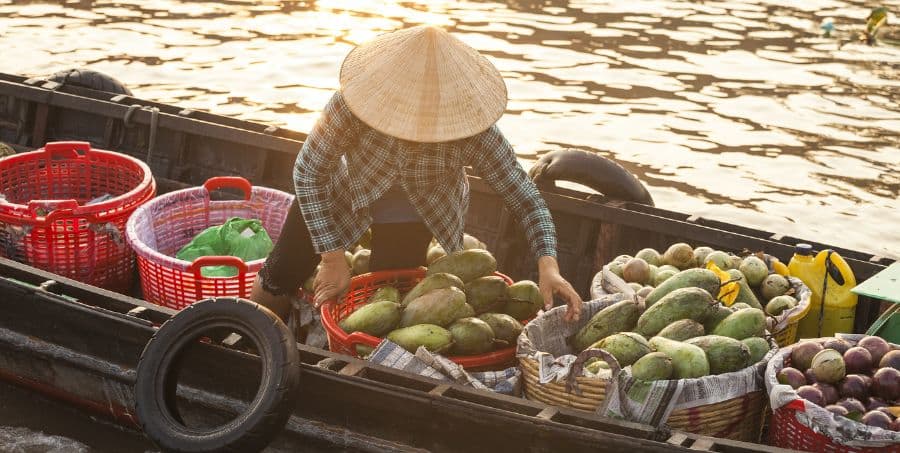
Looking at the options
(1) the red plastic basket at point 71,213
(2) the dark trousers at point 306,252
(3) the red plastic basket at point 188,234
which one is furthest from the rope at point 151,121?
(2) the dark trousers at point 306,252

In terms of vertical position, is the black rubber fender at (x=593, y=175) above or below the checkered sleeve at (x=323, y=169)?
below

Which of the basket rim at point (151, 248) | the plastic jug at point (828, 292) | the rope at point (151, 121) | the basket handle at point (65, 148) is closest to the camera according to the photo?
the plastic jug at point (828, 292)

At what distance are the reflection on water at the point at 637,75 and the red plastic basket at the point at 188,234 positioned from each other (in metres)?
5.10

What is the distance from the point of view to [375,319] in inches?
179

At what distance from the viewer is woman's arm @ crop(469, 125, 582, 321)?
4.56 metres

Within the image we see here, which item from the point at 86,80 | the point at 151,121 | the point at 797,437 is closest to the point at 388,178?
the point at 797,437

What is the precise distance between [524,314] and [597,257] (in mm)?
1230

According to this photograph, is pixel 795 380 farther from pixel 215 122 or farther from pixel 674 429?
pixel 215 122

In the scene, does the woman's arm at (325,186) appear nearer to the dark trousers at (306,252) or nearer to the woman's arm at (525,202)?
the dark trousers at (306,252)

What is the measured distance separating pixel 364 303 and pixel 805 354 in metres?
2.11

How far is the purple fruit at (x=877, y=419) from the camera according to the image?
3721 mm

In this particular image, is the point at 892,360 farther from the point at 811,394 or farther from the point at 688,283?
the point at 688,283

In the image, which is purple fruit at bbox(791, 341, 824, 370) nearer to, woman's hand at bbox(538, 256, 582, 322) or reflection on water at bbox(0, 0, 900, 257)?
woman's hand at bbox(538, 256, 582, 322)

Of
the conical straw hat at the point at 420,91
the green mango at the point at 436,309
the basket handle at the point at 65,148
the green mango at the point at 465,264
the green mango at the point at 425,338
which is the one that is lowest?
the basket handle at the point at 65,148
